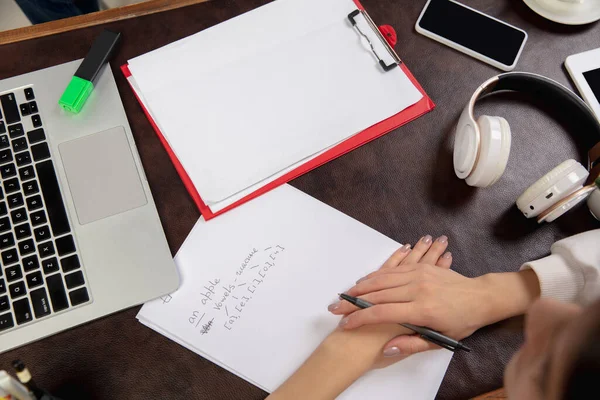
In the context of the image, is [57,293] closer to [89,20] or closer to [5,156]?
[5,156]

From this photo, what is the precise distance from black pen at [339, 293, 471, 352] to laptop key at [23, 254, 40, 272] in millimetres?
365

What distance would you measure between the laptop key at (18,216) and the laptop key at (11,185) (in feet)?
0.10

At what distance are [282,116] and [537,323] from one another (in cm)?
40

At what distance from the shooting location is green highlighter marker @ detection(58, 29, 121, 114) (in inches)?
25.3

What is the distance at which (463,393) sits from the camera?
0.57 m

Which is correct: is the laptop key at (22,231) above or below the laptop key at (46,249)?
above

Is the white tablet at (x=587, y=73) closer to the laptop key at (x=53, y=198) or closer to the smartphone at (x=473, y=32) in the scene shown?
the smartphone at (x=473, y=32)

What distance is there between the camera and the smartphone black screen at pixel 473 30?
27.6 inches

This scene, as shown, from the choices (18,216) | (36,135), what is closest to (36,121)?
(36,135)

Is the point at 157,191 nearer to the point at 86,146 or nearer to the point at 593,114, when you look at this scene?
the point at 86,146

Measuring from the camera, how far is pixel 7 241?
577 millimetres

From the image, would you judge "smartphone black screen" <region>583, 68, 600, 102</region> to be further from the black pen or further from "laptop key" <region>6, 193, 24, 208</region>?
"laptop key" <region>6, 193, 24, 208</region>

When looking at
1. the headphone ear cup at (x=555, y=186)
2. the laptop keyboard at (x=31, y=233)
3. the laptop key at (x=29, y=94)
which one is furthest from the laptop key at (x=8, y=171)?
the headphone ear cup at (x=555, y=186)

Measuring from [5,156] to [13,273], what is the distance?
0.16 m
